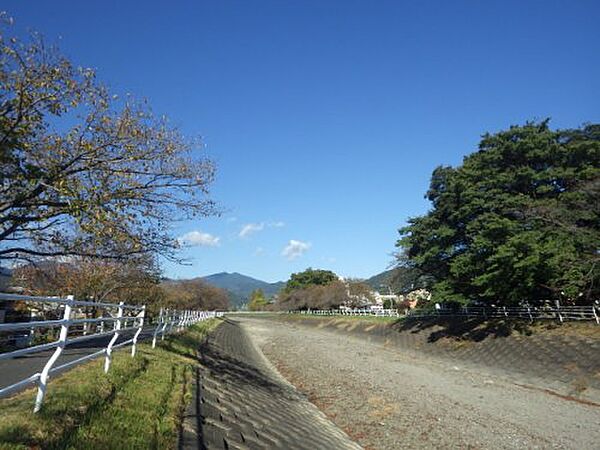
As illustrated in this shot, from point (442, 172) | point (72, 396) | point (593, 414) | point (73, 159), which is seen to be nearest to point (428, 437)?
point (593, 414)

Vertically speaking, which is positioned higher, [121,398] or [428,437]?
[121,398]

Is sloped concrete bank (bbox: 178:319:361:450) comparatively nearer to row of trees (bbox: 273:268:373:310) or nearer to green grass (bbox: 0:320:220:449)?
green grass (bbox: 0:320:220:449)

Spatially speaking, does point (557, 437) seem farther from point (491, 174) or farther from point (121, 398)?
point (491, 174)

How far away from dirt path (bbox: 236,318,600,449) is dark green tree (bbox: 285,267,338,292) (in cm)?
9813

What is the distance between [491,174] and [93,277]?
26976 millimetres

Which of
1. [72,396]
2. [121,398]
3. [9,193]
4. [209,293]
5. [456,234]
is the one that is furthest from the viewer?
[209,293]

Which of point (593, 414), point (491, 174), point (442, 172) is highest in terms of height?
point (442, 172)

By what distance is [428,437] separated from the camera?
10.1 meters

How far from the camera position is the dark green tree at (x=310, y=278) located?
394 feet

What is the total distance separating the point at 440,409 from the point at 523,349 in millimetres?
11187

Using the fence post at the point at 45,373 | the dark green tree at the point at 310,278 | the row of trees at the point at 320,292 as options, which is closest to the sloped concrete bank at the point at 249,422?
the fence post at the point at 45,373

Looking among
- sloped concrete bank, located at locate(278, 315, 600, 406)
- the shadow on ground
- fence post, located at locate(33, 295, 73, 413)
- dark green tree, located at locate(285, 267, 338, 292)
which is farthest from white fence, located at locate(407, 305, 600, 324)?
dark green tree, located at locate(285, 267, 338, 292)

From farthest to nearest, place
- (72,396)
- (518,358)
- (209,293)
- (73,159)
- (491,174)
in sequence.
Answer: (209,293)
(491,174)
(518,358)
(73,159)
(72,396)

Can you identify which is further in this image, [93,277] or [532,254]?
[93,277]
